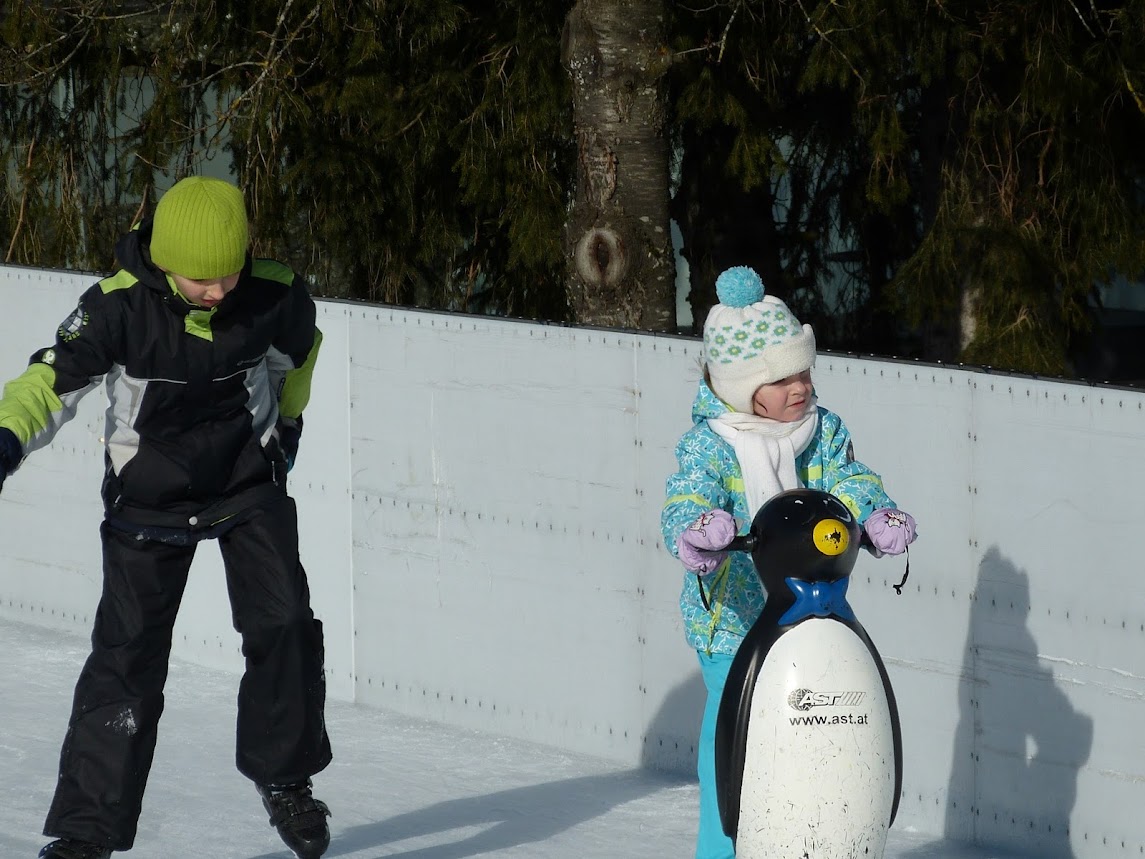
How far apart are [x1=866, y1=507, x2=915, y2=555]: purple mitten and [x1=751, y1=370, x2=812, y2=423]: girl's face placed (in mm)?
295

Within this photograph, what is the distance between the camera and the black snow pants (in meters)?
3.70

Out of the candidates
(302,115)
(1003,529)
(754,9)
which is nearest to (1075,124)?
(754,9)

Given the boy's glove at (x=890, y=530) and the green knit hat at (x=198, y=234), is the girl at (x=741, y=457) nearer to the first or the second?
the boy's glove at (x=890, y=530)

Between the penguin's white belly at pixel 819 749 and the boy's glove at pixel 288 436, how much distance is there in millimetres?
1261

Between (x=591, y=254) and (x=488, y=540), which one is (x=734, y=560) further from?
(x=591, y=254)

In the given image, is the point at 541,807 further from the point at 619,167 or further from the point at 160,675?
the point at 619,167

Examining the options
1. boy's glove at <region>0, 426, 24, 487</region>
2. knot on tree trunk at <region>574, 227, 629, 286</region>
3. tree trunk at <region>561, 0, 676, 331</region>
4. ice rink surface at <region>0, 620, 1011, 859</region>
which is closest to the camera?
boy's glove at <region>0, 426, 24, 487</region>

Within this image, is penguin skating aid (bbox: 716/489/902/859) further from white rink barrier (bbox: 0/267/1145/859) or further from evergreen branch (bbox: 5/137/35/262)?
evergreen branch (bbox: 5/137/35/262)

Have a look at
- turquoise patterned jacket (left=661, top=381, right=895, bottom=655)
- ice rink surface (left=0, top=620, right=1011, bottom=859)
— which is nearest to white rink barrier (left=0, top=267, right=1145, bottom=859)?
ice rink surface (left=0, top=620, right=1011, bottom=859)

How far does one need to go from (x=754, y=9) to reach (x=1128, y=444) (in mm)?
4698

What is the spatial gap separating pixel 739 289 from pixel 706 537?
55 cm

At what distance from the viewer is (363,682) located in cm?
536

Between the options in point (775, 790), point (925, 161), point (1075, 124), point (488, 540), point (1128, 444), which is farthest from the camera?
point (925, 161)

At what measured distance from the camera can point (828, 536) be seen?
3057mm
